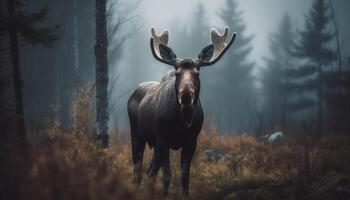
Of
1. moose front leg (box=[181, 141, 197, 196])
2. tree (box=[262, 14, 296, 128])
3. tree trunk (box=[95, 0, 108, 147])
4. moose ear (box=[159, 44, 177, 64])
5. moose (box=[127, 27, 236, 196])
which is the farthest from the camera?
tree (box=[262, 14, 296, 128])

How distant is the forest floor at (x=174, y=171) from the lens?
12.6 ft

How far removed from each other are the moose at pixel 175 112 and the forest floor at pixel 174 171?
1.94ft

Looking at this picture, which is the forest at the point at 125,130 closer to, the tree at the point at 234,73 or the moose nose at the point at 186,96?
the tree at the point at 234,73

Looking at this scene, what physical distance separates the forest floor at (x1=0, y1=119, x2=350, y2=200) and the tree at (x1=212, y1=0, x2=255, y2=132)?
28.8 m

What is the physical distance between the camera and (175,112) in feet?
22.3

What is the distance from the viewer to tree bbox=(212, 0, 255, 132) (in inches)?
1623

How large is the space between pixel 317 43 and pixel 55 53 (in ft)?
62.9

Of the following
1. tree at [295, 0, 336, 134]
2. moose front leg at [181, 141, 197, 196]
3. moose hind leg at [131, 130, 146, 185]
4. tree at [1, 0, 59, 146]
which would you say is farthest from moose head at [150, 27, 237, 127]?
tree at [295, 0, 336, 134]

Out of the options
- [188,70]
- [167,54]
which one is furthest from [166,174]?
[167,54]

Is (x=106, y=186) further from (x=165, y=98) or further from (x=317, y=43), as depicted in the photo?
(x=317, y=43)

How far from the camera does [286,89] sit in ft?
114

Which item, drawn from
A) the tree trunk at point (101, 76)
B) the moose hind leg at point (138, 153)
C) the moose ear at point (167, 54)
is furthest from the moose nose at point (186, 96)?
the tree trunk at point (101, 76)

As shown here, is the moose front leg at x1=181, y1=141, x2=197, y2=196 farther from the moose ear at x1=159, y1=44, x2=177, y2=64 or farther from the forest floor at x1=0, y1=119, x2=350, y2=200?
the moose ear at x1=159, y1=44, x2=177, y2=64

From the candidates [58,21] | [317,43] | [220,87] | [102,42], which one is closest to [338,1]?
[220,87]
